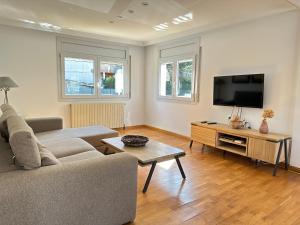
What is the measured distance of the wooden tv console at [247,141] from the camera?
3029mm

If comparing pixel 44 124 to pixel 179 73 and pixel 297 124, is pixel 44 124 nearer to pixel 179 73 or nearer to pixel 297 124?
pixel 179 73

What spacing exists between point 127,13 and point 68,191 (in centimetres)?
296

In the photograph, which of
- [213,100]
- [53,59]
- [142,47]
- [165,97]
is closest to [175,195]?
[213,100]

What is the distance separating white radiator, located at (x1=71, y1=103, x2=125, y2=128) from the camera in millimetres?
5117

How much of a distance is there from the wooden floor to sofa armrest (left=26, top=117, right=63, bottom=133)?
5.43ft

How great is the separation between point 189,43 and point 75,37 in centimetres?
266

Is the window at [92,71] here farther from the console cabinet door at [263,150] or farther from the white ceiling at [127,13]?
the console cabinet door at [263,150]

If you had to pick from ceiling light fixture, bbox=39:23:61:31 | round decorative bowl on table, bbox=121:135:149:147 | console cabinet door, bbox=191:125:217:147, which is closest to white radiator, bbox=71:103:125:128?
ceiling light fixture, bbox=39:23:61:31

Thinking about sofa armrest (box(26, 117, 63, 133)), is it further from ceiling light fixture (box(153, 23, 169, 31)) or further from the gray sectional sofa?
ceiling light fixture (box(153, 23, 169, 31))

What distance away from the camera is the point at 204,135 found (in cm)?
398

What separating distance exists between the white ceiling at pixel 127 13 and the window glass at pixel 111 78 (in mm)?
1058

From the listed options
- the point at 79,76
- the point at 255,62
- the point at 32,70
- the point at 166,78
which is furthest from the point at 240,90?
the point at 32,70

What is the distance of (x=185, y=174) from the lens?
9.92 ft

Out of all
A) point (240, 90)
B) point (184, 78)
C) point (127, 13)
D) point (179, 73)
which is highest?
point (127, 13)
